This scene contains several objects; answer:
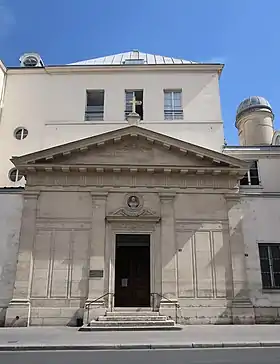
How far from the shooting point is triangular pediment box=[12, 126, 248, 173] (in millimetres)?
18719

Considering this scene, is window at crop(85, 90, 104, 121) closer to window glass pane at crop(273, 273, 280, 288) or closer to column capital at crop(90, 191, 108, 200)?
column capital at crop(90, 191, 108, 200)

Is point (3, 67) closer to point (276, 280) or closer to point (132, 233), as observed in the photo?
point (132, 233)

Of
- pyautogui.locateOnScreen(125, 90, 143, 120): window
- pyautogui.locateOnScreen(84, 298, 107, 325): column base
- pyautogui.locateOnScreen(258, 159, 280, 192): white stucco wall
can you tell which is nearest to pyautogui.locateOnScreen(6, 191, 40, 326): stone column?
pyautogui.locateOnScreen(84, 298, 107, 325): column base

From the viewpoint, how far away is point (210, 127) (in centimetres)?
2302

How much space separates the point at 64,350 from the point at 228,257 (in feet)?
32.8

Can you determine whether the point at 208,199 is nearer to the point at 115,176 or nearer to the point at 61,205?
the point at 115,176

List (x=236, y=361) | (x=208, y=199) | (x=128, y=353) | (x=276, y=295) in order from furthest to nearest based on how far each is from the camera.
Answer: (x=208, y=199) < (x=276, y=295) < (x=128, y=353) < (x=236, y=361)

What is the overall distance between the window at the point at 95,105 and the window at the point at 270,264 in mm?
11761

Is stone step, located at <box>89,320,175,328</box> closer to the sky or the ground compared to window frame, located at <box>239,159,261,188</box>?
closer to the ground

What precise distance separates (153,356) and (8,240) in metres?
11.2

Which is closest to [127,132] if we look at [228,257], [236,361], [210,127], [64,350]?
[210,127]

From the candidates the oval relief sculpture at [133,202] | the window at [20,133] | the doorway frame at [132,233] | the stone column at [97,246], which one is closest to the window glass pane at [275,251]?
the doorway frame at [132,233]

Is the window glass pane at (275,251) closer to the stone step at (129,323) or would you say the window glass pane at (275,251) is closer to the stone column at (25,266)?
the stone step at (129,323)

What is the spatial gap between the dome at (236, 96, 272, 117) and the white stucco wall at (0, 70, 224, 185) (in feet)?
22.0
